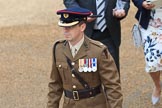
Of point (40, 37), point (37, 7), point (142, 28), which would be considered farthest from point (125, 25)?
point (142, 28)

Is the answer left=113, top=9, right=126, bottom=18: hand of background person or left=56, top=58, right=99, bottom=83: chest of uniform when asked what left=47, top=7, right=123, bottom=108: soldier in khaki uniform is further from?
left=113, top=9, right=126, bottom=18: hand of background person

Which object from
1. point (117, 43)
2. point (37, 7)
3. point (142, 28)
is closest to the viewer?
point (117, 43)

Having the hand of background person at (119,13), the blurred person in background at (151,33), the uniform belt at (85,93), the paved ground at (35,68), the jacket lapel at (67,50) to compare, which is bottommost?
the paved ground at (35,68)

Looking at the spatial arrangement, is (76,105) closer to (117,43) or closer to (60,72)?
(60,72)

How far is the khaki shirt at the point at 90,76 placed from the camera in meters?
3.75

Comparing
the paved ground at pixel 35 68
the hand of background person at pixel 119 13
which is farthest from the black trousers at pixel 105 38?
the paved ground at pixel 35 68

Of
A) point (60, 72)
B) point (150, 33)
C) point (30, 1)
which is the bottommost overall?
point (30, 1)

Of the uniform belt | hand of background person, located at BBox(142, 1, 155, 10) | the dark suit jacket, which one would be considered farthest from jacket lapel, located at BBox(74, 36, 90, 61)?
hand of background person, located at BBox(142, 1, 155, 10)

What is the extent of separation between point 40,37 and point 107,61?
6.05 m

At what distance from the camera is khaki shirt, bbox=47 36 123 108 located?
375 centimetres

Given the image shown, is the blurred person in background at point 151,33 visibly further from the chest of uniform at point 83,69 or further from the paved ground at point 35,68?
the chest of uniform at point 83,69

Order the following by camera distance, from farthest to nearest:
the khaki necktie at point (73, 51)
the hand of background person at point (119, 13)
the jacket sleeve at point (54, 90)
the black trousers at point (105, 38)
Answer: the black trousers at point (105, 38)
the hand of background person at point (119, 13)
the jacket sleeve at point (54, 90)
the khaki necktie at point (73, 51)

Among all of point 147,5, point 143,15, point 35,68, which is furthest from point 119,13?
point 35,68

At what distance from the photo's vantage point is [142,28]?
555 cm
